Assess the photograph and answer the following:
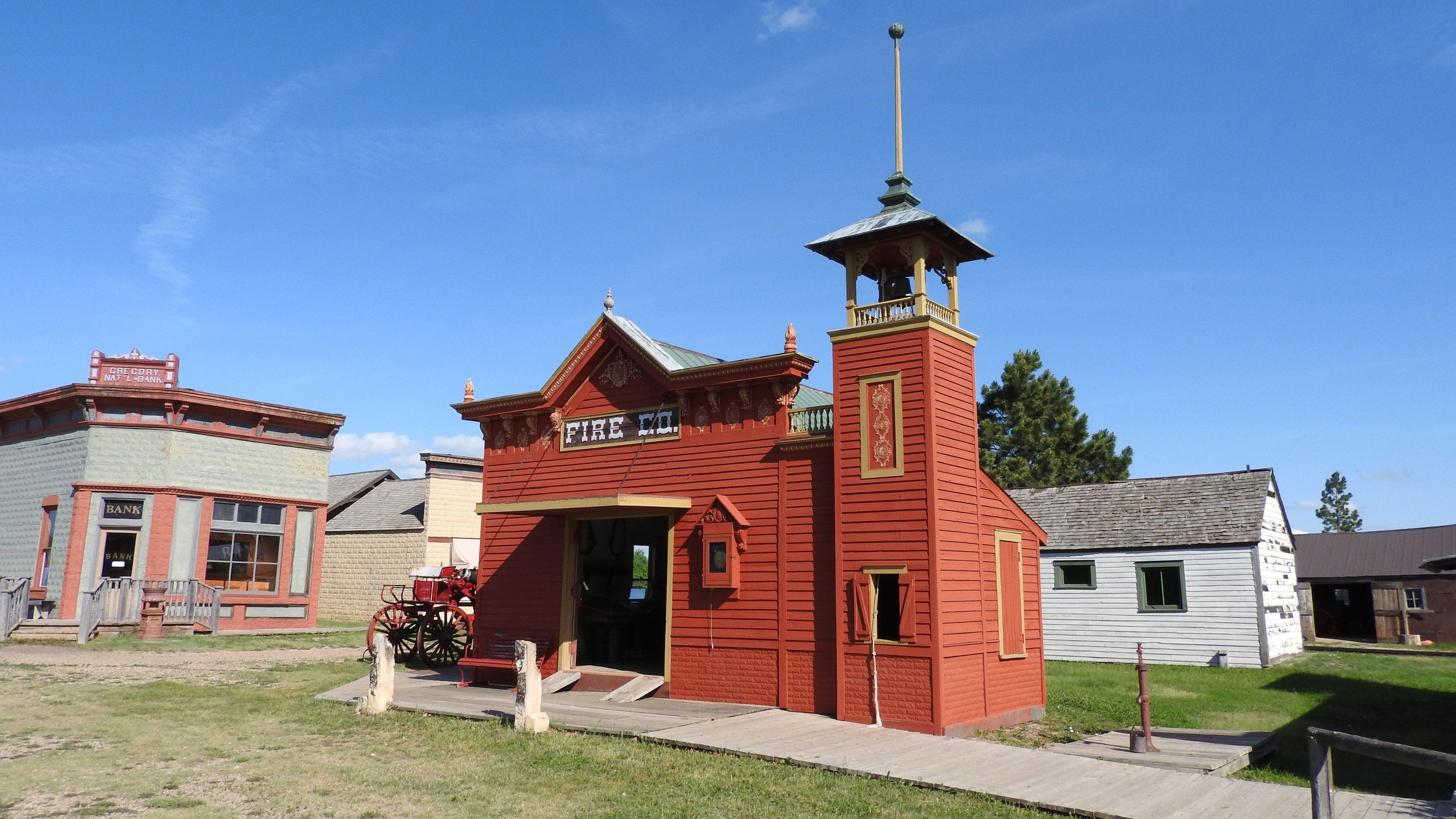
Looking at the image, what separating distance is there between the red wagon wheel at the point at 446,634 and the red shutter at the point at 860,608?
10.7 meters

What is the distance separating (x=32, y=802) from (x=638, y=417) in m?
11.1

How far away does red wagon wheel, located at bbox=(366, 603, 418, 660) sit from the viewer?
2292 cm

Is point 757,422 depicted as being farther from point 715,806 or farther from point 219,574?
point 219,574

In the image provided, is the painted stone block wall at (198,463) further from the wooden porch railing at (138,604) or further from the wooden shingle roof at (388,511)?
the wooden shingle roof at (388,511)

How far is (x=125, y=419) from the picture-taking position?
1145 inches

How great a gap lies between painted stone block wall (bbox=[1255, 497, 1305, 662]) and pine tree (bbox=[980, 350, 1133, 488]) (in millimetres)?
16693

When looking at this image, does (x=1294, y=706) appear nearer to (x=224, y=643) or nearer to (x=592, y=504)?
(x=592, y=504)

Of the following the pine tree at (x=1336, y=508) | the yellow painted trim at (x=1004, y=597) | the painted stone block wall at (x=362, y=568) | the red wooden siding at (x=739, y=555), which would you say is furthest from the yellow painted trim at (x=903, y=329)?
the pine tree at (x=1336, y=508)

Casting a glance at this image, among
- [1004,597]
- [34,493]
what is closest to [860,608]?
[1004,597]

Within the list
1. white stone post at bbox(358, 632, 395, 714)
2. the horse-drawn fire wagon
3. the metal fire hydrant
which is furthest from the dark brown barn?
the metal fire hydrant

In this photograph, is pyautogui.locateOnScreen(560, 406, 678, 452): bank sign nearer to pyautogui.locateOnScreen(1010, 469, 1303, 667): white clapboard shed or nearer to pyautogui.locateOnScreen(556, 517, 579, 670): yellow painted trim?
pyautogui.locateOnScreen(556, 517, 579, 670): yellow painted trim

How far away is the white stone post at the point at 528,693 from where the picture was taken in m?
14.0

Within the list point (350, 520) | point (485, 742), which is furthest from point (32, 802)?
point (350, 520)

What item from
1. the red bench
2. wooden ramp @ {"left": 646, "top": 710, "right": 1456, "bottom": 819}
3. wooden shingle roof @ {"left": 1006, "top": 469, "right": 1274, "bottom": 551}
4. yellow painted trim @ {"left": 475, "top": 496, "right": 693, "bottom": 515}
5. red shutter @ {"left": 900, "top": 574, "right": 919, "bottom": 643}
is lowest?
wooden ramp @ {"left": 646, "top": 710, "right": 1456, "bottom": 819}
